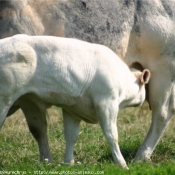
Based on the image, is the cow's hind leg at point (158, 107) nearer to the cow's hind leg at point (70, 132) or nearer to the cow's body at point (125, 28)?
the cow's body at point (125, 28)

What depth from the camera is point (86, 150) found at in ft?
32.5

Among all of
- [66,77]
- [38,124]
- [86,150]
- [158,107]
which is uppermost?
[66,77]

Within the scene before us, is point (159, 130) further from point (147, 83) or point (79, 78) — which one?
point (79, 78)

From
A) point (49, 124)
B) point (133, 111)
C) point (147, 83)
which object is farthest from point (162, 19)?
point (133, 111)

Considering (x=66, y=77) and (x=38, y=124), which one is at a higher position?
(x=66, y=77)

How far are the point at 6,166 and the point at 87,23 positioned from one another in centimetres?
193

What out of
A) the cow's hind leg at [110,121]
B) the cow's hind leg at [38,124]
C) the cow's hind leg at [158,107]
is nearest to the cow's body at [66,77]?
the cow's hind leg at [110,121]

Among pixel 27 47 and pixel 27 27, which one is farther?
pixel 27 27

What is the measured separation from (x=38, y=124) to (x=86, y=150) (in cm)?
88

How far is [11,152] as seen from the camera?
973 cm

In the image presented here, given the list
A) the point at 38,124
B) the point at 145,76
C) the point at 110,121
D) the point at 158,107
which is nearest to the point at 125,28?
the point at 145,76

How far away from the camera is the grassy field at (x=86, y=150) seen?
8039 millimetres

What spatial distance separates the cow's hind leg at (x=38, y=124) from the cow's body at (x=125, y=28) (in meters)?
0.08

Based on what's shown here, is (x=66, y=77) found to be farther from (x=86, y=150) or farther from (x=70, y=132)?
(x=86, y=150)
